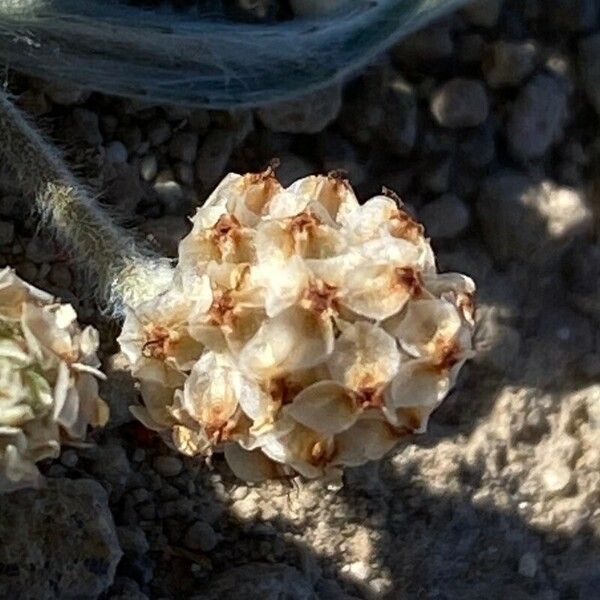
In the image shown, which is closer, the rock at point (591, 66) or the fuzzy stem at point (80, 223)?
the fuzzy stem at point (80, 223)

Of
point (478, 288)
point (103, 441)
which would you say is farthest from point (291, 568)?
point (478, 288)

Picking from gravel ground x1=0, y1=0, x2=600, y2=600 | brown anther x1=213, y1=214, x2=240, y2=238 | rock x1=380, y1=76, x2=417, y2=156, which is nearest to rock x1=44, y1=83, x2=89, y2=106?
gravel ground x1=0, y1=0, x2=600, y2=600

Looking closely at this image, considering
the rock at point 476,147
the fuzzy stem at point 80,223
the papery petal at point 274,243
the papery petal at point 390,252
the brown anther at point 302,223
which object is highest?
the brown anther at point 302,223

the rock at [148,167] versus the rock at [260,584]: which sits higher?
the rock at [148,167]

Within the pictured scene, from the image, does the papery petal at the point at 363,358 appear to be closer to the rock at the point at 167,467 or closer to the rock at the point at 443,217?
the rock at the point at 167,467

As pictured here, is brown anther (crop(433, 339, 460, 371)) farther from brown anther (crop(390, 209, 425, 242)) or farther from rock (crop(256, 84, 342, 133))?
rock (crop(256, 84, 342, 133))

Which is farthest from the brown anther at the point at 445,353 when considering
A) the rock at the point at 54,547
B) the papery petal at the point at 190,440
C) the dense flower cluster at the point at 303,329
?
the rock at the point at 54,547

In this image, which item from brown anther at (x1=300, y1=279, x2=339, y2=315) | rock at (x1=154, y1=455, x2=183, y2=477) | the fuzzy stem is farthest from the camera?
rock at (x1=154, y1=455, x2=183, y2=477)
